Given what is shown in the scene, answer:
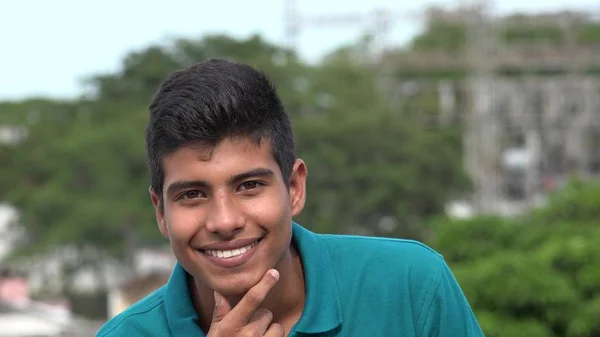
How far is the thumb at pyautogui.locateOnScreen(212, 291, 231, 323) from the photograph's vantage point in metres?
3.26

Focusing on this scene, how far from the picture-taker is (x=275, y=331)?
3.23 meters

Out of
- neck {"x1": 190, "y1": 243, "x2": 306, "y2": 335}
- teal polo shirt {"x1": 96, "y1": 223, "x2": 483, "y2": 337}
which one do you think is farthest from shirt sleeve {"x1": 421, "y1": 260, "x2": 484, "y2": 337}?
neck {"x1": 190, "y1": 243, "x2": 306, "y2": 335}

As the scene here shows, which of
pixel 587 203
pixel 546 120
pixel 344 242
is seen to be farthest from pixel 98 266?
pixel 344 242

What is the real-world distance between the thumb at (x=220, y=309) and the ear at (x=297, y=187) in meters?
0.26

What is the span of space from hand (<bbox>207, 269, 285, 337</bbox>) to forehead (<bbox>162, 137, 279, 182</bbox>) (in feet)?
0.80

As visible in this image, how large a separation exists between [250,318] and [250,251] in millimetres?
154

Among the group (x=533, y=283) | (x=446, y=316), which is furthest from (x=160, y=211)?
(x=533, y=283)

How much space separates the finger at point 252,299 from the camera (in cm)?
317

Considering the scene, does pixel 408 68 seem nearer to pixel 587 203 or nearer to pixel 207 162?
pixel 587 203

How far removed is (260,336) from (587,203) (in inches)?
500

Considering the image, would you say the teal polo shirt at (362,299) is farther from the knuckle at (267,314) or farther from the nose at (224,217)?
the nose at (224,217)

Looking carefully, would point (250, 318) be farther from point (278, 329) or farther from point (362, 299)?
point (362, 299)

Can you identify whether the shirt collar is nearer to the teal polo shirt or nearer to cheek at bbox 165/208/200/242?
the teal polo shirt

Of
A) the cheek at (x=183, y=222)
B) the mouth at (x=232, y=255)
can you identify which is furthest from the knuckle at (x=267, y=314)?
the cheek at (x=183, y=222)
